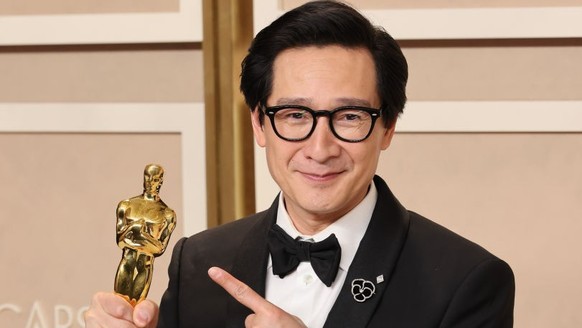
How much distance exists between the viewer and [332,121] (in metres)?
1.64

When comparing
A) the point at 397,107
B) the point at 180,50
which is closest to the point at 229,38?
the point at 180,50

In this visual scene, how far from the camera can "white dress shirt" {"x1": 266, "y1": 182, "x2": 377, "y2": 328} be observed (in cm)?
172

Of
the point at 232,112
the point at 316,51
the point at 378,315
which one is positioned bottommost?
the point at 378,315

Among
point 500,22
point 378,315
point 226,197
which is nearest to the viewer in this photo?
point 378,315

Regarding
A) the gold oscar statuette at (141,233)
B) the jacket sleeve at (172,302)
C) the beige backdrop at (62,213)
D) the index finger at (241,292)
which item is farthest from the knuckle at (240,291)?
the beige backdrop at (62,213)

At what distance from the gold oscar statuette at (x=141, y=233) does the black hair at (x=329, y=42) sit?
27 centimetres

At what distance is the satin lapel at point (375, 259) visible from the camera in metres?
1.65

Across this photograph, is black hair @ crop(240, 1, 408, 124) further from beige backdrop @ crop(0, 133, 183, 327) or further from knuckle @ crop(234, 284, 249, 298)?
beige backdrop @ crop(0, 133, 183, 327)

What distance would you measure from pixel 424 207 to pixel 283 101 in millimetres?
960

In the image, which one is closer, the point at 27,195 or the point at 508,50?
the point at 508,50

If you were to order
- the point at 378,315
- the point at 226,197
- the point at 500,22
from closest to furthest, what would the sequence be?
the point at 378,315 → the point at 500,22 → the point at 226,197

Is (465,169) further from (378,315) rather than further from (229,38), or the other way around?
(378,315)

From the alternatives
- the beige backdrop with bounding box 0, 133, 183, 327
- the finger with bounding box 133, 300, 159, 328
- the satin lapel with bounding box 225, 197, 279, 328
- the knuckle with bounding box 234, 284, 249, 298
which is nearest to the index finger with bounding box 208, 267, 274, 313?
the knuckle with bounding box 234, 284, 249, 298

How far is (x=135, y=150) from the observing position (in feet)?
8.91
